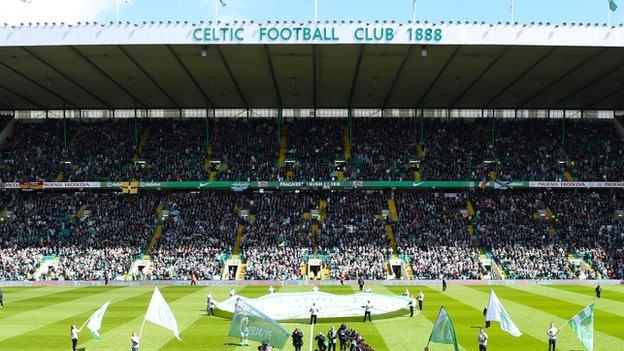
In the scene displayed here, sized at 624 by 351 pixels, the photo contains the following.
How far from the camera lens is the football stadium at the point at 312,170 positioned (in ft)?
151

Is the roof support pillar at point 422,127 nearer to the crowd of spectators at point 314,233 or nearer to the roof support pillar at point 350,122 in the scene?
the crowd of spectators at point 314,233

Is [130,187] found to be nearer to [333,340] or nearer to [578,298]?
[578,298]

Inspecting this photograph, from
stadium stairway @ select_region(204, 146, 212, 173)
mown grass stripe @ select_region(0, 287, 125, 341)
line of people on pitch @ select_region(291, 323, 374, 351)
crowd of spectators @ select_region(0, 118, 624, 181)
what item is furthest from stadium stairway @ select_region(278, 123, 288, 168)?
line of people on pitch @ select_region(291, 323, 374, 351)

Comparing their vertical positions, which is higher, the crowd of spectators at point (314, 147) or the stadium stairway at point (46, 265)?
the crowd of spectators at point (314, 147)

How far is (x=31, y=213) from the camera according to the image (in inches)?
2493

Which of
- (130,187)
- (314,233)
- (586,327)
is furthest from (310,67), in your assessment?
(586,327)

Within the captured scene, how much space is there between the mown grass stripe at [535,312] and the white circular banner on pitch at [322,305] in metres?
5.91

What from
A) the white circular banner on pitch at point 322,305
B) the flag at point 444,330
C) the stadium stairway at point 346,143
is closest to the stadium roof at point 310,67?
the stadium stairway at point 346,143

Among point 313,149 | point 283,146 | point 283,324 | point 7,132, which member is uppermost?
point 7,132

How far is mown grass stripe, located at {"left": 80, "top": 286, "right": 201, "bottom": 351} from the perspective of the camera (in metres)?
26.7

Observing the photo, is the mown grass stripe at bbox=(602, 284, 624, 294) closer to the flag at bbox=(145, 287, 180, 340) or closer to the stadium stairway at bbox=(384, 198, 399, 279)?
the stadium stairway at bbox=(384, 198, 399, 279)

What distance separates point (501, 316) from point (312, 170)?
133 feet

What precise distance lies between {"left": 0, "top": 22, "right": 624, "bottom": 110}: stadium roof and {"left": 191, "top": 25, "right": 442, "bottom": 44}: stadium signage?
0.07 m

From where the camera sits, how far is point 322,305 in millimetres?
33312
